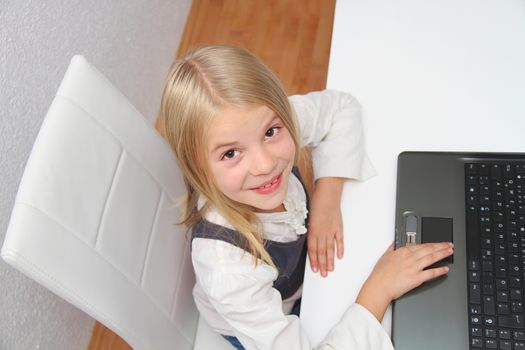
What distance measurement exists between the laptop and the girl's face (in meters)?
0.17

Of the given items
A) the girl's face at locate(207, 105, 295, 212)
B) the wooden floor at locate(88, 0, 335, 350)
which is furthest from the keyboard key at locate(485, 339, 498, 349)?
the wooden floor at locate(88, 0, 335, 350)

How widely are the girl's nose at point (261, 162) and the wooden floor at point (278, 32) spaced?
994 millimetres

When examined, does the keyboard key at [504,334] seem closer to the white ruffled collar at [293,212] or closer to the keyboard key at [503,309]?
the keyboard key at [503,309]

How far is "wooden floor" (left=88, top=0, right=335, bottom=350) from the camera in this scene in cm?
171

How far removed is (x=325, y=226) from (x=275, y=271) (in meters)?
0.10

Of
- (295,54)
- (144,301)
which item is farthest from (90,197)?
(295,54)

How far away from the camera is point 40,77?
1.09m

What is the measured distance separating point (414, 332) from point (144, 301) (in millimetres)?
352

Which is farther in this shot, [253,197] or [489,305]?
[253,197]

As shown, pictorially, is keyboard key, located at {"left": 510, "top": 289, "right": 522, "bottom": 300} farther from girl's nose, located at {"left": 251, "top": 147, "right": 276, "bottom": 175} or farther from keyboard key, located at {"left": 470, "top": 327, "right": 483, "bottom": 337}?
girl's nose, located at {"left": 251, "top": 147, "right": 276, "bottom": 175}

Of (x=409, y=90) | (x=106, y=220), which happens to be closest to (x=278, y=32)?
(x=409, y=90)

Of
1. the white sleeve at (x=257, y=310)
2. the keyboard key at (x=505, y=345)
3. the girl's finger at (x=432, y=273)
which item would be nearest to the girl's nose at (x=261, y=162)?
the white sleeve at (x=257, y=310)

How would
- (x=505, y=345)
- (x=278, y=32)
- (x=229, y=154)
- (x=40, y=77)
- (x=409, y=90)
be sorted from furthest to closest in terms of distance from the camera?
(x=278, y=32)
(x=40, y=77)
(x=409, y=90)
(x=229, y=154)
(x=505, y=345)

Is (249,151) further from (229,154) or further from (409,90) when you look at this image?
(409,90)
